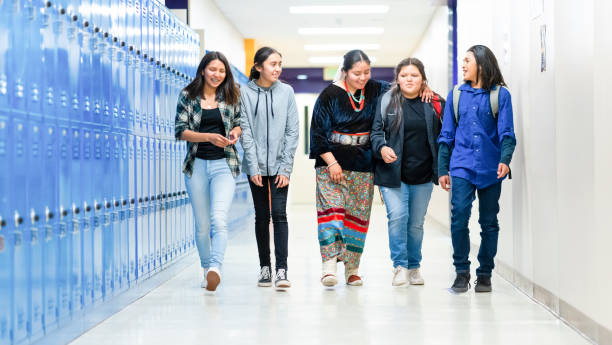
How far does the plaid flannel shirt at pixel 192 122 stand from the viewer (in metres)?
4.05

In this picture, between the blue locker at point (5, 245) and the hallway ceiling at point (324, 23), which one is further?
the hallway ceiling at point (324, 23)

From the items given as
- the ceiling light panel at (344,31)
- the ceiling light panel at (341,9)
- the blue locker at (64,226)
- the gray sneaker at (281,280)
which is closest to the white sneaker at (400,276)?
the gray sneaker at (281,280)

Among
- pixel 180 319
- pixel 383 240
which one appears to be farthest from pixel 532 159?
pixel 383 240

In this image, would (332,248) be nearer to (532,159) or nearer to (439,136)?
(439,136)

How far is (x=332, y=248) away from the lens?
13.8ft

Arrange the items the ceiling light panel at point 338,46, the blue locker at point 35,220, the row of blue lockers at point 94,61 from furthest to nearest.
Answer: the ceiling light panel at point 338,46
the blue locker at point 35,220
the row of blue lockers at point 94,61

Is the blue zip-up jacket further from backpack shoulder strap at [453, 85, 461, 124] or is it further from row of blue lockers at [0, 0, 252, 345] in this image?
row of blue lockers at [0, 0, 252, 345]

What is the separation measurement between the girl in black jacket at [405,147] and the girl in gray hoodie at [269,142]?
51 cm

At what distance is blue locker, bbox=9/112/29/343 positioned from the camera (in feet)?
7.95

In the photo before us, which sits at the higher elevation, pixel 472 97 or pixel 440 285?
pixel 472 97

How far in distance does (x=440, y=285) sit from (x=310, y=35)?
8209mm

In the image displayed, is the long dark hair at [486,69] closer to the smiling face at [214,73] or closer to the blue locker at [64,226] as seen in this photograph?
the smiling face at [214,73]

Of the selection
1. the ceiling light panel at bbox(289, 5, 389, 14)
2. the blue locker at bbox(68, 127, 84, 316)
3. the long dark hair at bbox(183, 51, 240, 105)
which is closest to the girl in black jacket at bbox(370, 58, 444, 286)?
the long dark hair at bbox(183, 51, 240, 105)

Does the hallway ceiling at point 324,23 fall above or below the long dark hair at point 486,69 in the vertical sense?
above
